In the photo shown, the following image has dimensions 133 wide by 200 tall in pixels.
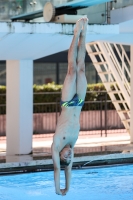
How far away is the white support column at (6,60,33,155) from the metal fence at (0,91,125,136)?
5.48 m

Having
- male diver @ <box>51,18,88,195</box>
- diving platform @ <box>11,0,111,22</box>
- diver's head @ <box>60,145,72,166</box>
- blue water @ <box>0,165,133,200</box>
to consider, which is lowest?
blue water @ <box>0,165,133,200</box>

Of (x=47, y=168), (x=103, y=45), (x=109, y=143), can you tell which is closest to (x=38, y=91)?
(x=103, y=45)

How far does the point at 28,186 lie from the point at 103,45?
8.01 meters

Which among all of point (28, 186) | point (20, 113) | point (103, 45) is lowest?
point (28, 186)

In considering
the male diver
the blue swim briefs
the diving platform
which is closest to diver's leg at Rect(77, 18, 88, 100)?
the male diver

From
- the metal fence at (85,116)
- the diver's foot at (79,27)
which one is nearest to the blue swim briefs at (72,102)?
the diver's foot at (79,27)

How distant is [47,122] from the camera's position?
73.4 feet

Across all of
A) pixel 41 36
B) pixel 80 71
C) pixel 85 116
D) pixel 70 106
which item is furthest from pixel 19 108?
pixel 85 116

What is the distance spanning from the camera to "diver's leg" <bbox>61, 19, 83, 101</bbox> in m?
9.39

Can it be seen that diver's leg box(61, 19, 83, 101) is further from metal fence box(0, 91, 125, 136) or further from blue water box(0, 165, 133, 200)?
metal fence box(0, 91, 125, 136)

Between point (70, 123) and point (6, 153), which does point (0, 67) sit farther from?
point (70, 123)

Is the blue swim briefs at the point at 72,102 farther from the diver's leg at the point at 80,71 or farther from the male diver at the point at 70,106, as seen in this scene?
the diver's leg at the point at 80,71

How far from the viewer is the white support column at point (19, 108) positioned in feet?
51.3

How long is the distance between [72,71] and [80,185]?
163 inches
